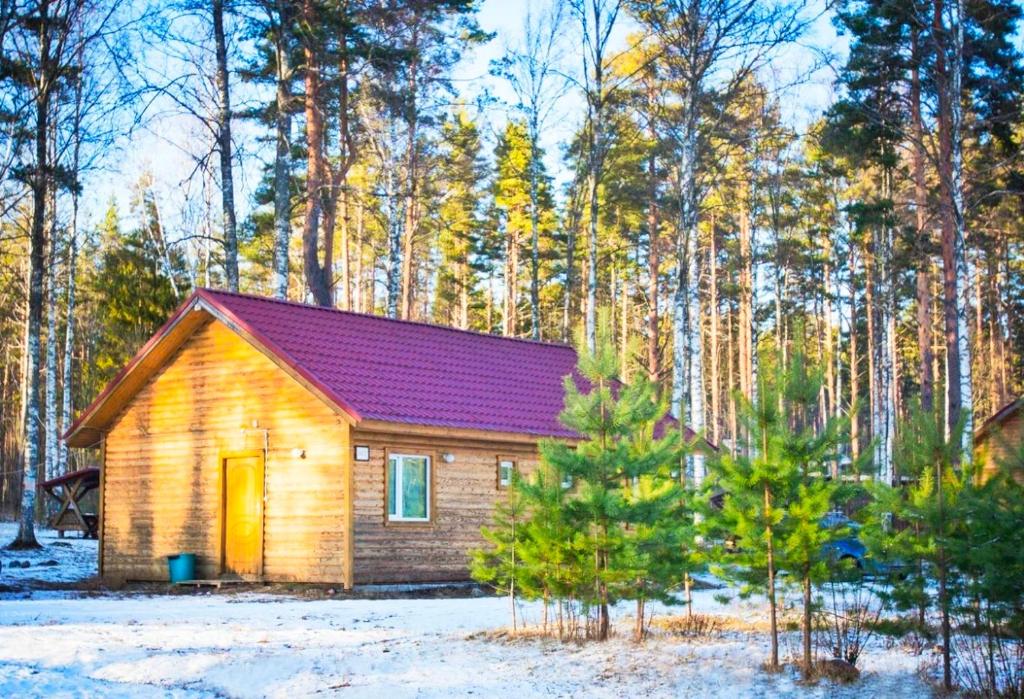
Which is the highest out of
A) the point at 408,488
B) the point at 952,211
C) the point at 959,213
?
the point at 952,211

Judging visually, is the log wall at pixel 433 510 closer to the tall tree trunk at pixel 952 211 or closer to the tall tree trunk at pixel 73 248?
the tall tree trunk at pixel 952 211

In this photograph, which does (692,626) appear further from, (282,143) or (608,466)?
(282,143)

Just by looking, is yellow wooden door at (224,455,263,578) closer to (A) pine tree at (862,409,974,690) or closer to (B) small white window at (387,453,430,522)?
(B) small white window at (387,453,430,522)

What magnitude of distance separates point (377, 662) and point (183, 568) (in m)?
10.7

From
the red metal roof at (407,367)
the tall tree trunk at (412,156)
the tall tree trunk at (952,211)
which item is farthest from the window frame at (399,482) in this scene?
the tall tree trunk at (412,156)

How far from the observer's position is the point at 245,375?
20.6m

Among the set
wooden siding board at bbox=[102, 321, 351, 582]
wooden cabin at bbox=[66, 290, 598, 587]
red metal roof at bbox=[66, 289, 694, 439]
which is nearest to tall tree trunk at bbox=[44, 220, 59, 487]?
wooden cabin at bbox=[66, 290, 598, 587]

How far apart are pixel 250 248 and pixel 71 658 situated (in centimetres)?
4565

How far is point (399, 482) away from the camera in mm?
Answer: 19875

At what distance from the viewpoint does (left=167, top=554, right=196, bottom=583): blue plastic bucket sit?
20828 millimetres

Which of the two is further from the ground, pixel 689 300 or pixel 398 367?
pixel 689 300

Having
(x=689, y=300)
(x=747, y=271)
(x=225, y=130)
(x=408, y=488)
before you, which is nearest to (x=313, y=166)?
(x=225, y=130)

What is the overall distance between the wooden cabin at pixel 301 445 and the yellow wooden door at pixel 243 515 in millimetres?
30

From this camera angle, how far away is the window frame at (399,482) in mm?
19562
